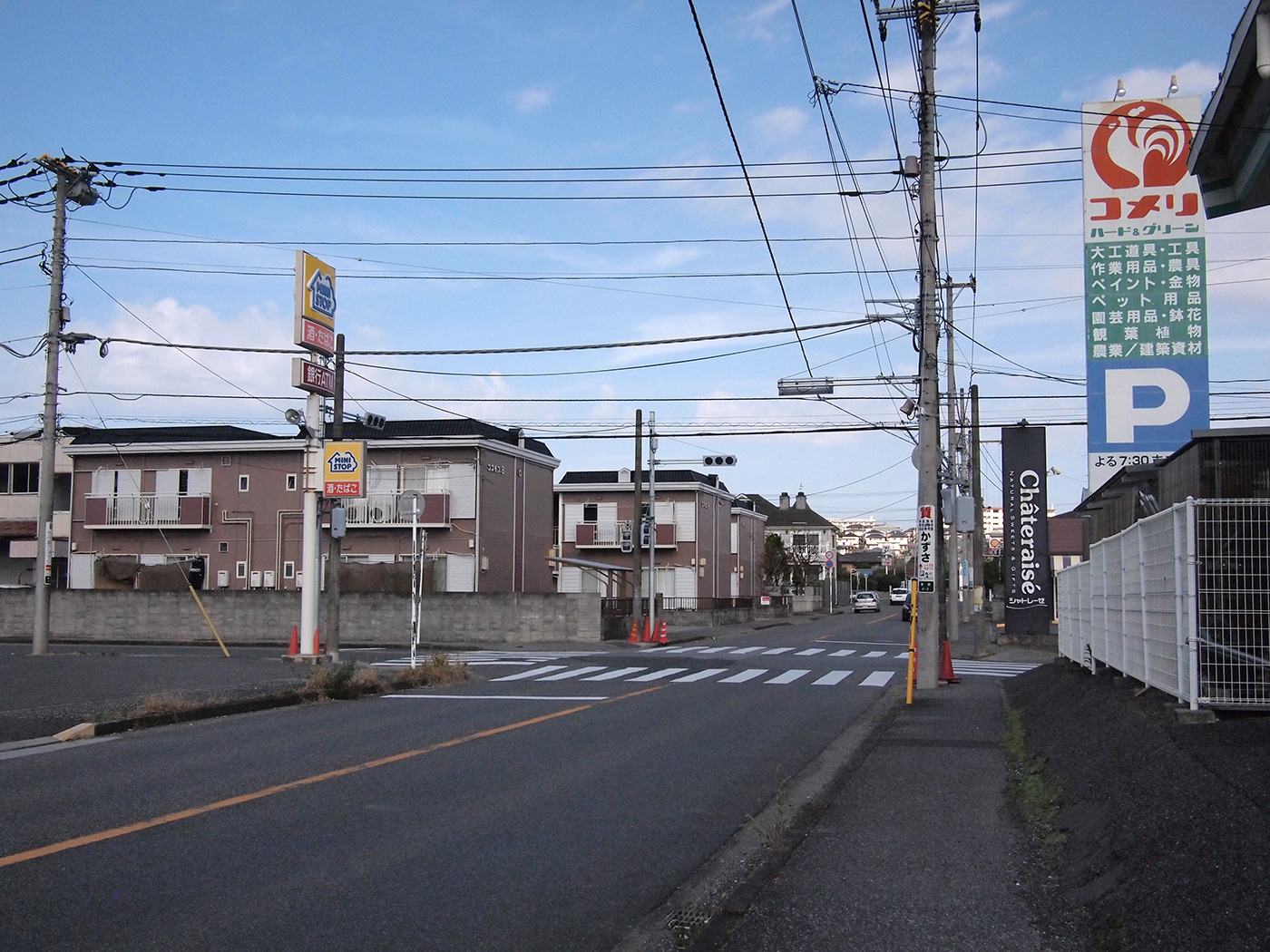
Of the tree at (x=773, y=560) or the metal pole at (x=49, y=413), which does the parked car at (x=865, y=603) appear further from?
the metal pole at (x=49, y=413)

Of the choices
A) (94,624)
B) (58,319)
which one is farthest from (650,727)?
(94,624)

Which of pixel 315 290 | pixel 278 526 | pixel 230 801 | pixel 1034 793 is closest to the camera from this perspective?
pixel 230 801

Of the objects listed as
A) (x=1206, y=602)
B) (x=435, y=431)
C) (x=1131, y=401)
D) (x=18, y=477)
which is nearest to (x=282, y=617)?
(x=435, y=431)

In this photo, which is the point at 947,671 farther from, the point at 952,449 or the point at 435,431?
the point at 435,431

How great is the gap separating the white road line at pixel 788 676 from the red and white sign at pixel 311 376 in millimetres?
11229

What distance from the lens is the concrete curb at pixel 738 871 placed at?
5.26m

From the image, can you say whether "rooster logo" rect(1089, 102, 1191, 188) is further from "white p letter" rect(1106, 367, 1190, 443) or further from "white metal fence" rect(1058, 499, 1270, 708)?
"white metal fence" rect(1058, 499, 1270, 708)

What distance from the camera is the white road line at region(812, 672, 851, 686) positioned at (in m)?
20.1

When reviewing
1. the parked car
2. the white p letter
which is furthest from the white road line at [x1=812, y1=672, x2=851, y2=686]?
the parked car

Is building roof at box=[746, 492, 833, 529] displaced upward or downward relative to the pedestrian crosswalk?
upward

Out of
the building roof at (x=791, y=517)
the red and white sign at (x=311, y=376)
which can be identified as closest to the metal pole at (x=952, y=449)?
the red and white sign at (x=311, y=376)

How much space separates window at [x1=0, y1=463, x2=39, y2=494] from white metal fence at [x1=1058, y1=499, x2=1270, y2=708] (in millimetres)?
49029

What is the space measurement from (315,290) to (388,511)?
17805 millimetres

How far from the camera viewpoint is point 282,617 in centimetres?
3431
